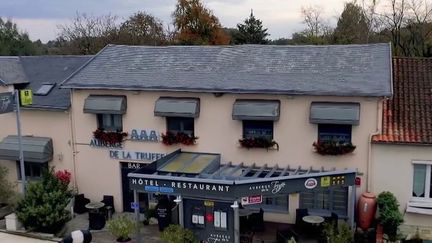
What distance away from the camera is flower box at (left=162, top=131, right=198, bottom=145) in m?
18.2

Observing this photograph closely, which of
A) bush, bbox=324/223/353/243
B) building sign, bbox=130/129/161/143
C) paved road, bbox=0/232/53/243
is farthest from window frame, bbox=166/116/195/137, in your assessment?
bush, bbox=324/223/353/243

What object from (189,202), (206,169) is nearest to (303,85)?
(206,169)

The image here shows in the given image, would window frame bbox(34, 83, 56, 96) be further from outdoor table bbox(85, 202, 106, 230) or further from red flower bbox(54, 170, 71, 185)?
outdoor table bbox(85, 202, 106, 230)

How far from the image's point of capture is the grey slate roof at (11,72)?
68.4ft

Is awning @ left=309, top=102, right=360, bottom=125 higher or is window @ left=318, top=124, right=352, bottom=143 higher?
awning @ left=309, top=102, right=360, bottom=125

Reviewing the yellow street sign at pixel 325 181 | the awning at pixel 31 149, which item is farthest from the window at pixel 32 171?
the yellow street sign at pixel 325 181

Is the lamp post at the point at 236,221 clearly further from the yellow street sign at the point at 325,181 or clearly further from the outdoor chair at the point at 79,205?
the outdoor chair at the point at 79,205

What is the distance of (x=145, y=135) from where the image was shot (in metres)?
18.8

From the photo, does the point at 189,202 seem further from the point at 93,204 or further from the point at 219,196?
the point at 93,204

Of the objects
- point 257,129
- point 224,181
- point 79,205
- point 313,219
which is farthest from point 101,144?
point 313,219

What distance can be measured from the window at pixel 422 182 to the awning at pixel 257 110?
512 cm

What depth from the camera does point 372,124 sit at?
16.1 metres

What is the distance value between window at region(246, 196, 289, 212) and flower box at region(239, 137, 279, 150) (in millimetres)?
2018

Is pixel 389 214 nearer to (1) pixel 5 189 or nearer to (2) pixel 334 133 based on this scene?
(2) pixel 334 133
